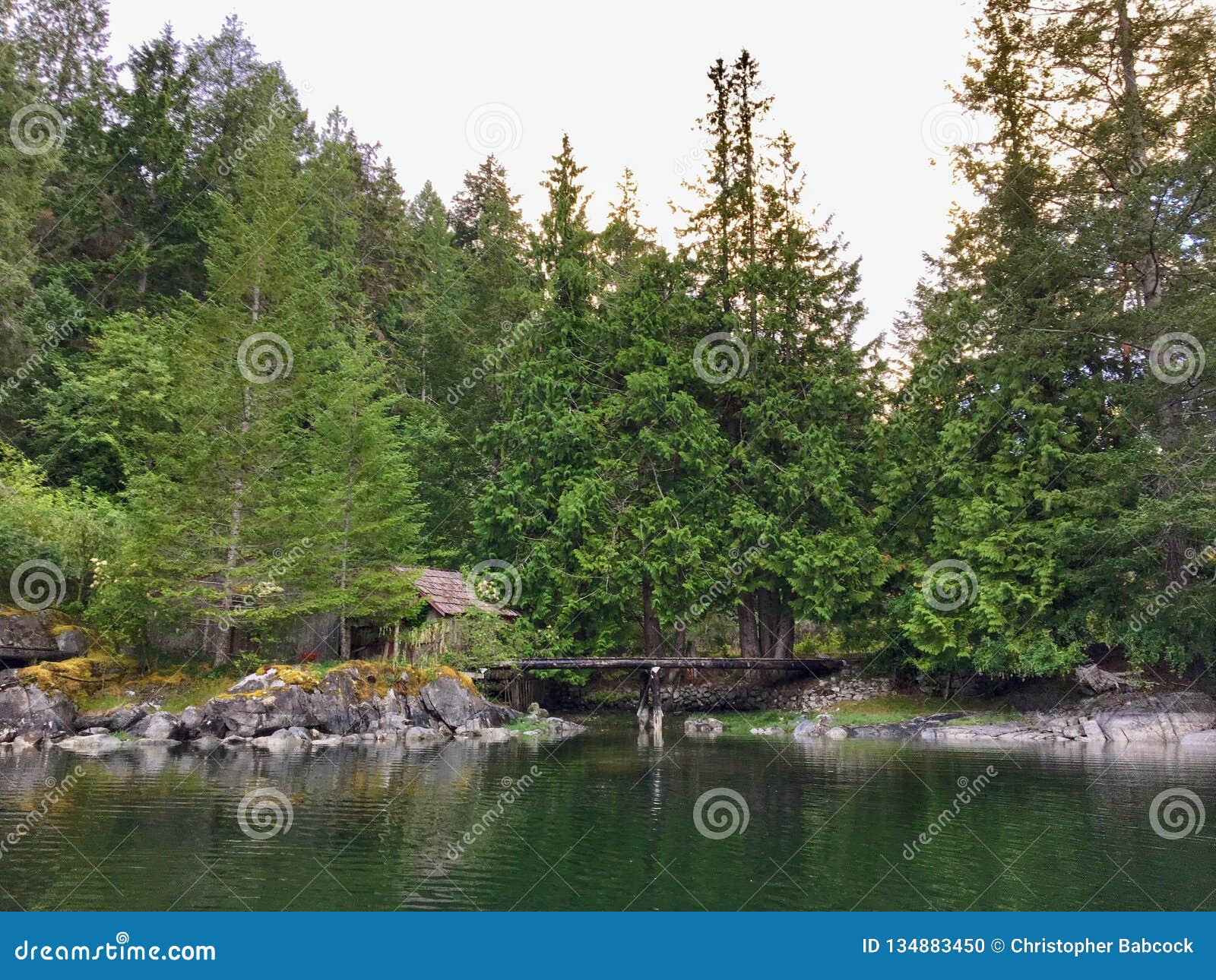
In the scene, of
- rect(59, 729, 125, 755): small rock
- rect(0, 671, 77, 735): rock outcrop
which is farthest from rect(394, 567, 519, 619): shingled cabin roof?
rect(0, 671, 77, 735): rock outcrop

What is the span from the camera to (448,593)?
3409 centimetres

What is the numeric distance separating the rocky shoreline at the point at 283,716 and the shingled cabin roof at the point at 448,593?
12.5ft

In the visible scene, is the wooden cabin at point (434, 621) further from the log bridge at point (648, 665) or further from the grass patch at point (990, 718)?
the grass patch at point (990, 718)

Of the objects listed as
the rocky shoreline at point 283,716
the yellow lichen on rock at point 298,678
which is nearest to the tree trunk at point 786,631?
the rocky shoreline at point 283,716

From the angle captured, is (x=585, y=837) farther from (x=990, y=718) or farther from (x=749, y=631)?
(x=749, y=631)

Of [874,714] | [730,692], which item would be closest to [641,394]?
[730,692]

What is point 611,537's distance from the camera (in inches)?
1462

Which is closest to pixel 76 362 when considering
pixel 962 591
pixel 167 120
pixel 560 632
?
pixel 167 120

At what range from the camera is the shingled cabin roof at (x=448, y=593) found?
32.1m

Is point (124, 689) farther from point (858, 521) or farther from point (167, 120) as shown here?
point (167, 120)

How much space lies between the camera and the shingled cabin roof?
105 ft

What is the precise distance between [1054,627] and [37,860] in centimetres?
3015

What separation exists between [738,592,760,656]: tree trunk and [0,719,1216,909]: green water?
61.0 feet

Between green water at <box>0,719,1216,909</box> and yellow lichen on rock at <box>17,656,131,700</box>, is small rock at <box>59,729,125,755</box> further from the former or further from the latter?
yellow lichen on rock at <box>17,656,131,700</box>
